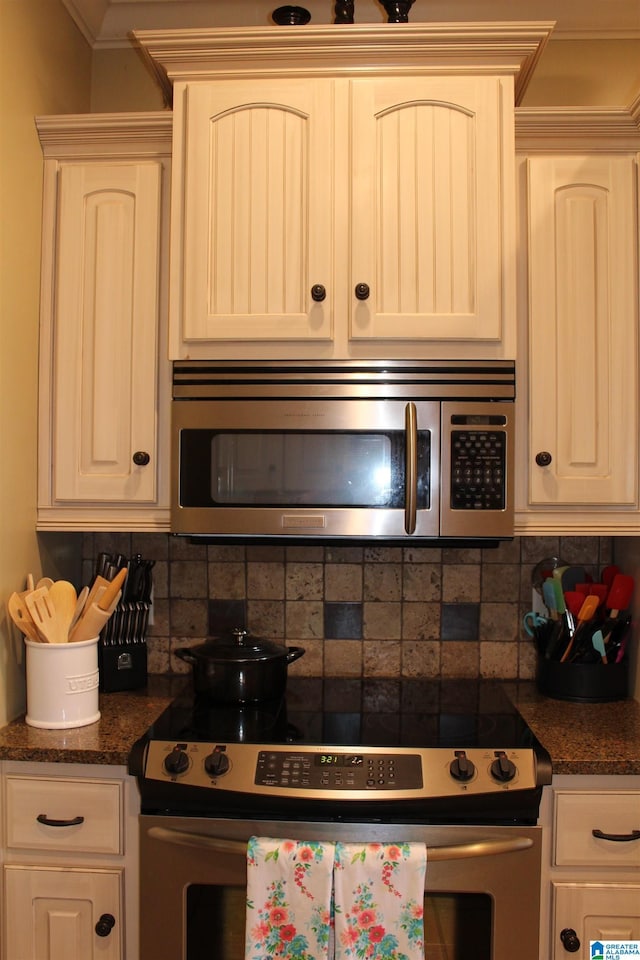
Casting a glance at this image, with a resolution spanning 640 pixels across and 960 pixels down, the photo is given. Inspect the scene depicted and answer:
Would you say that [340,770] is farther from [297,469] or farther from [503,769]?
[297,469]

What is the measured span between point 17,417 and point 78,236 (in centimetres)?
46

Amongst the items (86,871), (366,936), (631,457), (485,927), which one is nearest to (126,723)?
(86,871)

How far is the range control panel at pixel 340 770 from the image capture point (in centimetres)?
147

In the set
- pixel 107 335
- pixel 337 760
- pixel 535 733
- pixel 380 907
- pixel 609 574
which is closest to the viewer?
pixel 380 907

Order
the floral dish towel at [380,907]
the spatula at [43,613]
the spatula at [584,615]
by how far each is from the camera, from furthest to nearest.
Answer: the spatula at [584,615] < the spatula at [43,613] < the floral dish towel at [380,907]

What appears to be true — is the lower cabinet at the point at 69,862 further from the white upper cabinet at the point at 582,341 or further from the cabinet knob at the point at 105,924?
the white upper cabinet at the point at 582,341

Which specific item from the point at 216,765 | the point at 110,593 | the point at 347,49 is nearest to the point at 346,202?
the point at 347,49

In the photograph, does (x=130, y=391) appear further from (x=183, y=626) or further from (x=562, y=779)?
(x=562, y=779)

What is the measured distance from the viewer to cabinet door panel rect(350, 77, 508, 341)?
5.65ft

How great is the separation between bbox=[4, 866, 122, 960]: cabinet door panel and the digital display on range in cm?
47

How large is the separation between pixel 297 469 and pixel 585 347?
0.72 metres

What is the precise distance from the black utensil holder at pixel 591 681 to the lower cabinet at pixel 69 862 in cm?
103

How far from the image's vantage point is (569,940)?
4.93 ft

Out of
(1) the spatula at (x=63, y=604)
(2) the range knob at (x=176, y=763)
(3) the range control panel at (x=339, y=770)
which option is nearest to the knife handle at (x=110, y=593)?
(1) the spatula at (x=63, y=604)
